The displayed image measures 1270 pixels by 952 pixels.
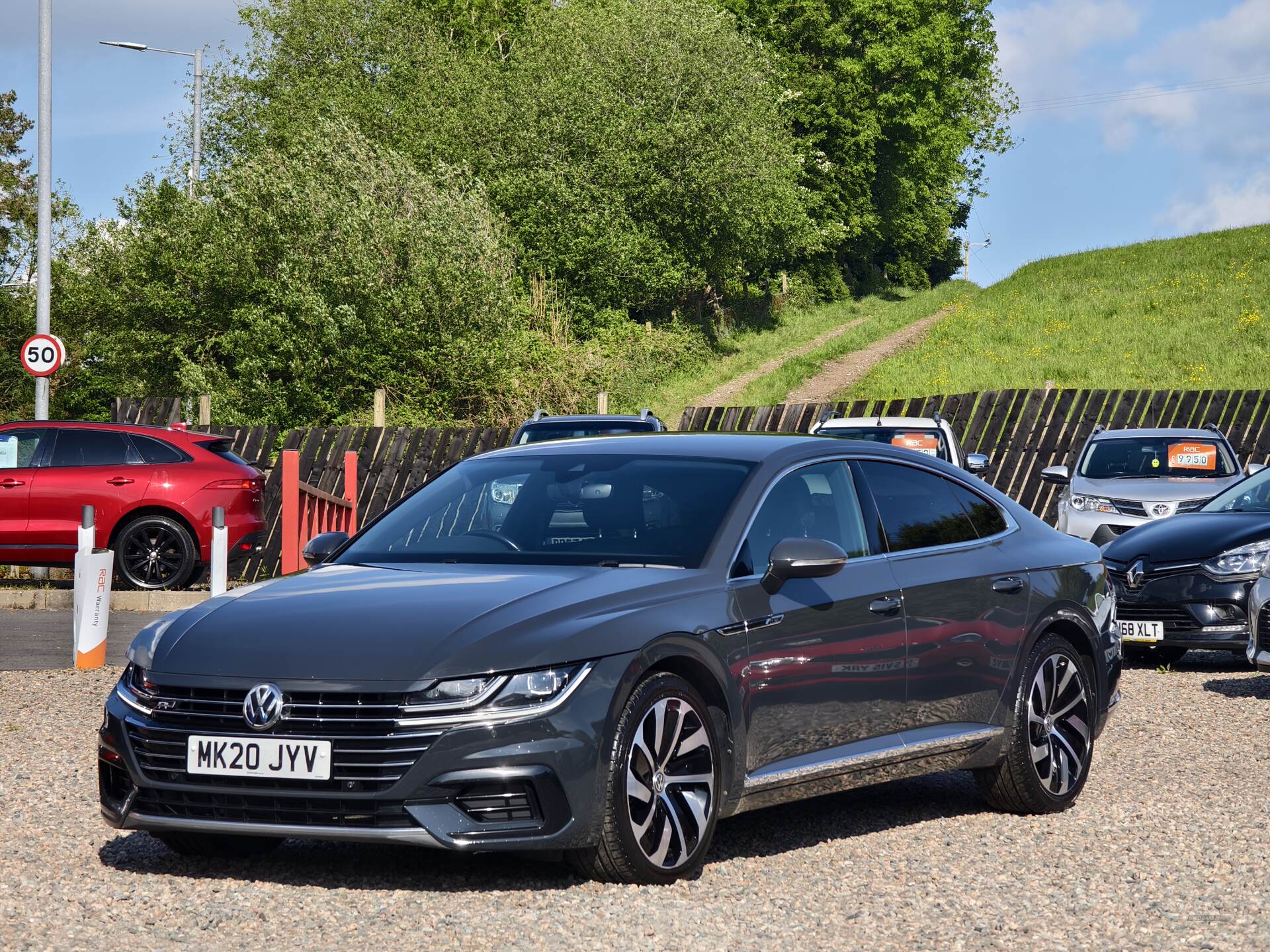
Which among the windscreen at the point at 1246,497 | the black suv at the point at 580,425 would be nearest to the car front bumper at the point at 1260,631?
the windscreen at the point at 1246,497

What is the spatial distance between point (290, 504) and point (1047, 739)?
12.5 metres

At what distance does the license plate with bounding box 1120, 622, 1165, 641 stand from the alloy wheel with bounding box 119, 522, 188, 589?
10180 millimetres

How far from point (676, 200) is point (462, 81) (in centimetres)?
763

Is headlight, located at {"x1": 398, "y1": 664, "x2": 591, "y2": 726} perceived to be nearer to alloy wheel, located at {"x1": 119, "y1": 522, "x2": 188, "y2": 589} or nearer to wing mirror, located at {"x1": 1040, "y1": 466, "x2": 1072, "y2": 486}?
wing mirror, located at {"x1": 1040, "y1": 466, "x2": 1072, "y2": 486}

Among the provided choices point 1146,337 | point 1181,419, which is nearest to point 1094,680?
point 1181,419

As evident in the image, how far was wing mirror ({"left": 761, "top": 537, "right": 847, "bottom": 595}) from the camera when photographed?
6.07 metres

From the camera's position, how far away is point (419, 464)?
24.2 m

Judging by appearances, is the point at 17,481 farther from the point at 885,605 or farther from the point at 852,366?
the point at 852,366

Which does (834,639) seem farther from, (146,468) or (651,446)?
(146,468)

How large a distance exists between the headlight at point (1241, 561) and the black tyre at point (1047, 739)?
17.3 feet

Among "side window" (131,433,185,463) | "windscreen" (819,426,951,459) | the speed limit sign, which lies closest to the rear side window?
"side window" (131,433,185,463)

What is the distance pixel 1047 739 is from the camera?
24.3ft

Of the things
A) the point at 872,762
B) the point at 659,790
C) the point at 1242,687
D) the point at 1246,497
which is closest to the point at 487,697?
the point at 659,790

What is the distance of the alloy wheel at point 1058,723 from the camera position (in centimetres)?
736
